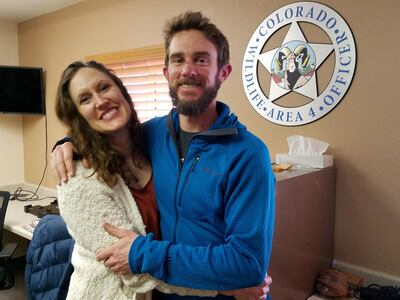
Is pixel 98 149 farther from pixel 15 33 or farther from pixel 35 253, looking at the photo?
pixel 15 33

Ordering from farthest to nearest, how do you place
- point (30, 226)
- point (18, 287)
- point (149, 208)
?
point (18, 287), point (30, 226), point (149, 208)

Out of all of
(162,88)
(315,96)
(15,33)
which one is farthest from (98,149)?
(15,33)

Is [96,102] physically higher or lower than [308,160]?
higher

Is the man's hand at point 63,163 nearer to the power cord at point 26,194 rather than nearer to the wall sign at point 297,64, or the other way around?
the wall sign at point 297,64

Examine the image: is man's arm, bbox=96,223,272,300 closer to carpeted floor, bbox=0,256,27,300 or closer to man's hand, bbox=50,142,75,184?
man's hand, bbox=50,142,75,184

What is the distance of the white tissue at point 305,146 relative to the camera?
77.7 inches

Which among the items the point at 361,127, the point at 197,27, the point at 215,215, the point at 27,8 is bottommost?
the point at 215,215

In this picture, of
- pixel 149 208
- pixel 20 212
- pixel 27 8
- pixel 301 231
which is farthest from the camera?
pixel 27 8

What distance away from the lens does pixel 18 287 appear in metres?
3.35

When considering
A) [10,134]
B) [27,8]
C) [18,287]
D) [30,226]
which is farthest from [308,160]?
[10,134]

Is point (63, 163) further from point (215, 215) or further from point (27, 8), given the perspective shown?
point (27, 8)

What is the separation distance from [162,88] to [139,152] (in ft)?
5.34

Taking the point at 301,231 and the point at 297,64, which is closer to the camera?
the point at 301,231

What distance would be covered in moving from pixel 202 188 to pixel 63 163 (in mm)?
442
